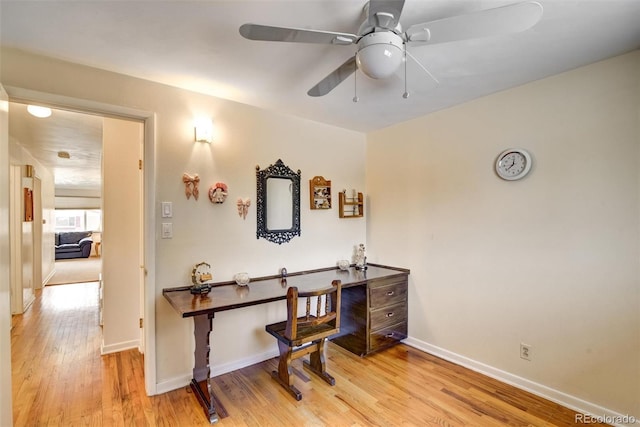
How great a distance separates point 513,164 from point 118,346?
13.1 feet

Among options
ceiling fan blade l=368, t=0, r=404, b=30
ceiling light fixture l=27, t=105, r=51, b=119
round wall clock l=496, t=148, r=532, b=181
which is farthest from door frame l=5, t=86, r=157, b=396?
round wall clock l=496, t=148, r=532, b=181

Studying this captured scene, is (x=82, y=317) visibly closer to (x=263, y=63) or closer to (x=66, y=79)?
(x=66, y=79)

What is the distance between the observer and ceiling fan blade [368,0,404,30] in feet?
3.86

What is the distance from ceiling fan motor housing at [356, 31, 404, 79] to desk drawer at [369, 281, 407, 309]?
2045mm

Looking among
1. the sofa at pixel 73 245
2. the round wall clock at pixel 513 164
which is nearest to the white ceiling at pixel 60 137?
the round wall clock at pixel 513 164

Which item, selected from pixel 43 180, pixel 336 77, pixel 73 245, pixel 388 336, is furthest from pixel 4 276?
pixel 73 245

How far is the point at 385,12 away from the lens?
1235 millimetres

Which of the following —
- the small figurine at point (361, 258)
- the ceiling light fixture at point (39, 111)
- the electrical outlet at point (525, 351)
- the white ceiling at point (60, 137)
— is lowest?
the electrical outlet at point (525, 351)

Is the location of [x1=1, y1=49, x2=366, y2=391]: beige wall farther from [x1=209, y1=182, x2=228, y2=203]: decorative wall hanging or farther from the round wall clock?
the round wall clock

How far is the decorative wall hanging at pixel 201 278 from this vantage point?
232 centimetres

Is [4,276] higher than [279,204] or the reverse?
the reverse

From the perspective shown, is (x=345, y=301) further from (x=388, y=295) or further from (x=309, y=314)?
(x=309, y=314)

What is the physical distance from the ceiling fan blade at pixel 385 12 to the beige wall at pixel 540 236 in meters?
1.66

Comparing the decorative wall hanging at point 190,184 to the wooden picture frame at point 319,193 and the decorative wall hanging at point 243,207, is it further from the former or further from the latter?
the wooden picture frame at point 319,193
